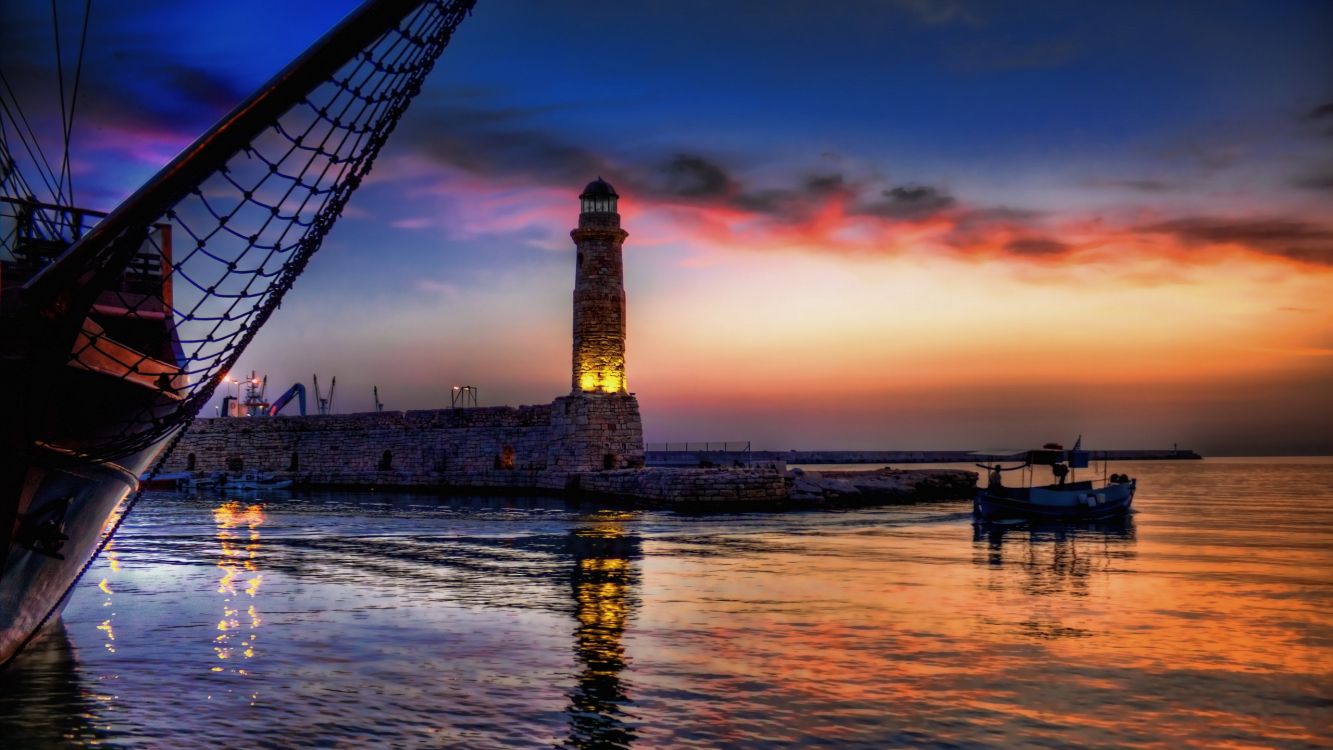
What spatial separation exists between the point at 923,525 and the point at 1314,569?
34.9 ft

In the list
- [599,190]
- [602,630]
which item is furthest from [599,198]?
[602,630]

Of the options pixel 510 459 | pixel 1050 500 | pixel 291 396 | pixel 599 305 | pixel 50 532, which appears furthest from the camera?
pixel 291 396

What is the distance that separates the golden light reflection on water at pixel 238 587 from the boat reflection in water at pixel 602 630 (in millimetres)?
3174

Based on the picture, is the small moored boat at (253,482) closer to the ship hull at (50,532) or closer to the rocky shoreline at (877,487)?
the rocky shoreline at (877,487)

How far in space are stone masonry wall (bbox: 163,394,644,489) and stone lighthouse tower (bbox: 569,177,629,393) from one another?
76 centimetres

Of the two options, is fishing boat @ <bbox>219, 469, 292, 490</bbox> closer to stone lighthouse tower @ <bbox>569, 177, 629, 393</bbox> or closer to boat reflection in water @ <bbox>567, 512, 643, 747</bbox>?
stone lighthouse tower @ <bbox>569, 177, 629, 393</bbox>

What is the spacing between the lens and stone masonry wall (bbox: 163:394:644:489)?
3662 centimetres

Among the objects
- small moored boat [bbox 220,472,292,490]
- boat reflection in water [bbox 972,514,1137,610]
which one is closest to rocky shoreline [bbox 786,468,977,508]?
boat reflection in water [bbox 972,514,1137,610]

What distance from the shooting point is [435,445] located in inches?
1735

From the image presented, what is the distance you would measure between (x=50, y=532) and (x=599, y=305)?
2908cm

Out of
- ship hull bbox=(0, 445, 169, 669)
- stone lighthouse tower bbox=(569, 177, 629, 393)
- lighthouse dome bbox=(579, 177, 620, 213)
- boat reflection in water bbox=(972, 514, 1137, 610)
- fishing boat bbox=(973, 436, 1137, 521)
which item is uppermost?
lighthouse dome bbox=(579, 177, 620, 213)

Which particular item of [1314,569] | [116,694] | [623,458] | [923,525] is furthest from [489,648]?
[623,458]

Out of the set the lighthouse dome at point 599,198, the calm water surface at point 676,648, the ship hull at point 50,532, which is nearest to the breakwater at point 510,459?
the lighthouse dome at point 599,198

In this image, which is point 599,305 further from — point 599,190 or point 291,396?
point 291,396
